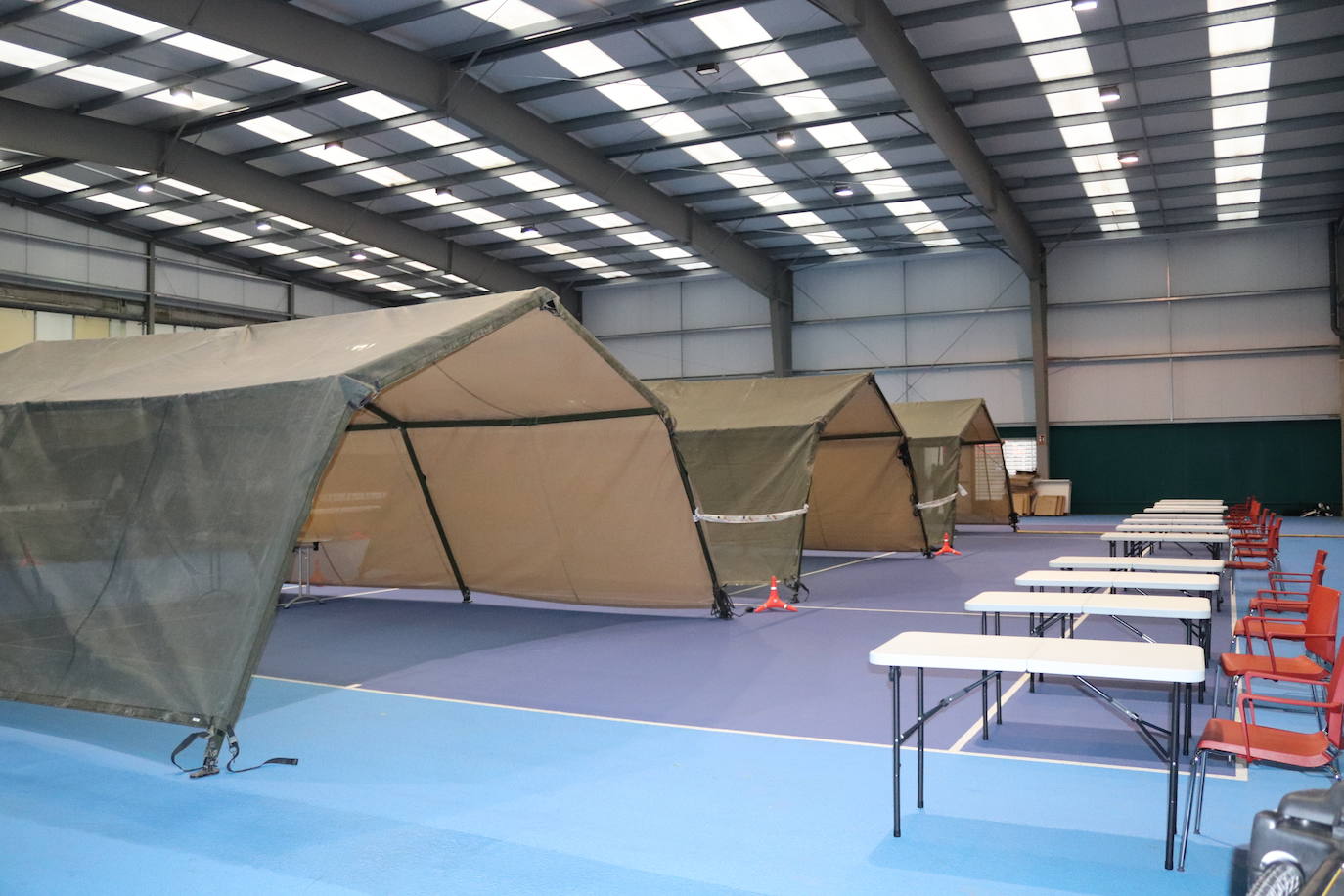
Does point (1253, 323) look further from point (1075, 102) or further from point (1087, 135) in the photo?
point (1075, 102)

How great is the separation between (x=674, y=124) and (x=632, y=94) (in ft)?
4.48

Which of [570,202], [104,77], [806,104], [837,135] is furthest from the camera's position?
[570,202]

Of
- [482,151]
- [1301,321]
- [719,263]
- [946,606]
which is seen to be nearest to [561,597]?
[946,606]

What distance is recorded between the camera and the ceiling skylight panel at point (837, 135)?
56.7 ft

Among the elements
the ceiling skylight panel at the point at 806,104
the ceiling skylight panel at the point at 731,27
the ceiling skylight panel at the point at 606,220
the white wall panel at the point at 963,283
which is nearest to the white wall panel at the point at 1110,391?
the white wall panel at the point at 963,283

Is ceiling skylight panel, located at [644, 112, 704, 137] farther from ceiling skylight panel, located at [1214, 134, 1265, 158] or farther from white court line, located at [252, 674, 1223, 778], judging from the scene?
white court line, located at [252, 674, 1223, 778]

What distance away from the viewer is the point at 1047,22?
45.0 ft

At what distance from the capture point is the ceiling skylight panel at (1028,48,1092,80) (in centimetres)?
1470

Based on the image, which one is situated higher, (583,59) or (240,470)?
(583,59)

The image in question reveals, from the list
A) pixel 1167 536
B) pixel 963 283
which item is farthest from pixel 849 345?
pixel 1167 536

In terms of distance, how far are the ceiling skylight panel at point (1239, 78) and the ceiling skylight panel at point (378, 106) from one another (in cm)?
1200

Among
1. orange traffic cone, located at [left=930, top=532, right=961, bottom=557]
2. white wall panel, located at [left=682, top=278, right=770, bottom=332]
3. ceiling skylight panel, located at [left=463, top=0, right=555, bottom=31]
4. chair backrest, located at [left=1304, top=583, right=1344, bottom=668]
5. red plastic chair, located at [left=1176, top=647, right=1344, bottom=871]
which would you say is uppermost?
ceiling skylight panel, located at [left=463, top=0, right=555, bottom=31]

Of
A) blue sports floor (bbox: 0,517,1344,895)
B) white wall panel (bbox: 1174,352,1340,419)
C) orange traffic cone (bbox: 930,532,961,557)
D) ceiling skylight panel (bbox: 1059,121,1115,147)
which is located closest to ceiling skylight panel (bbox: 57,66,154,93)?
blue sports floor (bbox: 0,517,1344,895)

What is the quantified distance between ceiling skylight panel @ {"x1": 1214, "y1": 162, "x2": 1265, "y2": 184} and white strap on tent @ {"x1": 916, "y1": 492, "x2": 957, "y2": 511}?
9.14 m
